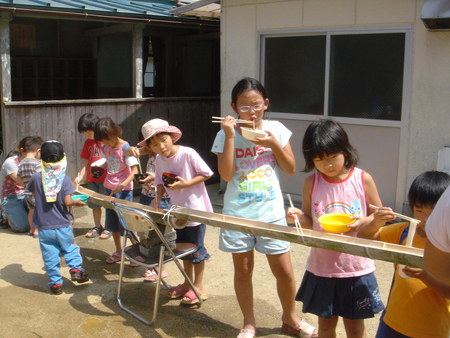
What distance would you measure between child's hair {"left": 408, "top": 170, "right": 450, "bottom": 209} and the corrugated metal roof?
6219 mm

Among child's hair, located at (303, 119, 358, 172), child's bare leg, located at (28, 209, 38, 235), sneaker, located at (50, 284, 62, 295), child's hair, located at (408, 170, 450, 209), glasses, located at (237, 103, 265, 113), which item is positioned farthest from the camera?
child's bare leg, located at (28, 209, 38, 235)

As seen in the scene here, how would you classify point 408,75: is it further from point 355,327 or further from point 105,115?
point 105,115

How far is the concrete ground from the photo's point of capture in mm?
3871

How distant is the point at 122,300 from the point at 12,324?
83cm

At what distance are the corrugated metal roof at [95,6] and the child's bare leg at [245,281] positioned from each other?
17.2 ft

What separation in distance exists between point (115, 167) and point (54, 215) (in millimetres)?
943

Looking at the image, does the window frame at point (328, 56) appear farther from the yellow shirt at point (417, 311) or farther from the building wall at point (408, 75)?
the yellow shirt at point (417, 311)

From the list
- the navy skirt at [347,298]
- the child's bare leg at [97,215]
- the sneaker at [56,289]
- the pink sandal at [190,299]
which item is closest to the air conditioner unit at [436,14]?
the navy skirt at [347,298]

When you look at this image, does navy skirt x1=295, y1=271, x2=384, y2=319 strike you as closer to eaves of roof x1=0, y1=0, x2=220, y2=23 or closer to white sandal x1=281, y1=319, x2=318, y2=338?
white sandal x1=281, y1=319, x2=318, y2=338

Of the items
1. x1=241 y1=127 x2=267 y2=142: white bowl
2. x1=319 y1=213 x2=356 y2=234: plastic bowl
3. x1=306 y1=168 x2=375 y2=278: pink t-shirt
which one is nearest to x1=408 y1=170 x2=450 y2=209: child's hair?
x1=319 y1=213 x2=356 y2=234: plastic bowl

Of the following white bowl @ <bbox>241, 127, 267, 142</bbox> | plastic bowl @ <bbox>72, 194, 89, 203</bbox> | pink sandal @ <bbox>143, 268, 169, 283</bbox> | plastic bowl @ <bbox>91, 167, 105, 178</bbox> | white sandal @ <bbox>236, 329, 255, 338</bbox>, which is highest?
white bowl @ <bbox>241, 127, 267, 142</bbox>

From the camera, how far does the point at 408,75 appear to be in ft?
20.7

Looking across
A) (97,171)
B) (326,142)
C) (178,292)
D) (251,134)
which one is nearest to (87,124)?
(97,171)

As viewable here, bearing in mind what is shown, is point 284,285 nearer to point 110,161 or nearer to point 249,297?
point 249,297
